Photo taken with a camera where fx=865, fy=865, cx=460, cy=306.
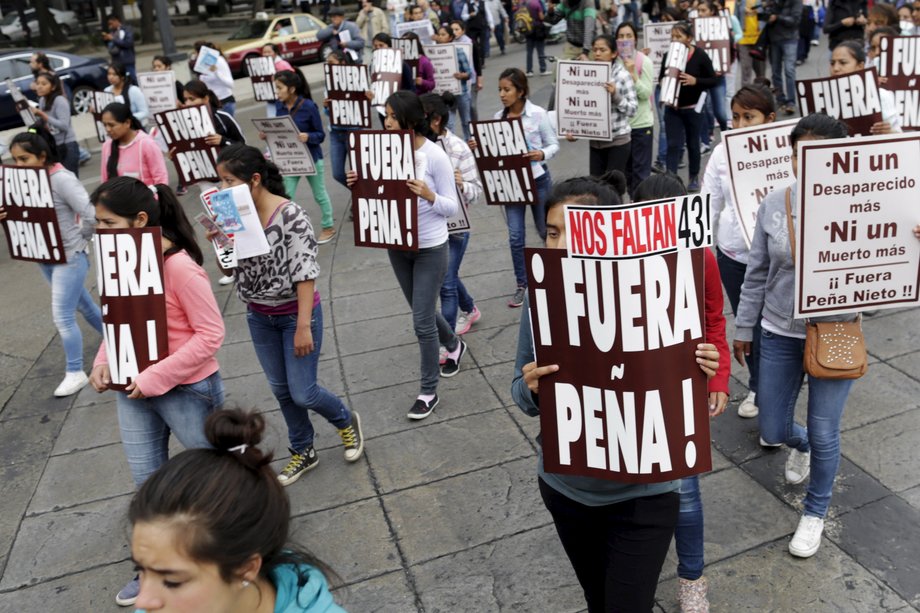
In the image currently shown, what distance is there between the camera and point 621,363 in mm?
2367

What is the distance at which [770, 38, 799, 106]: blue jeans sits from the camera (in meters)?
11.5

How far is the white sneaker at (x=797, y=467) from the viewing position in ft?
13.7

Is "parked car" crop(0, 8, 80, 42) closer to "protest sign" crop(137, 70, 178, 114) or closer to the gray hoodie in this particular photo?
"protest sign" crop(137, 70, 178, 114)

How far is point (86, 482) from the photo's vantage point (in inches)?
198

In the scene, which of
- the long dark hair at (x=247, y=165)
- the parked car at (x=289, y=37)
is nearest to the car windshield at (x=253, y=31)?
the parked car at (x=289, y=37)

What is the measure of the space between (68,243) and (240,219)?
7.86 feet

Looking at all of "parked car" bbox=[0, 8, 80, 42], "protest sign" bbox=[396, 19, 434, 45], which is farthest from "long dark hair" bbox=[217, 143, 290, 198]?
"parked car" bbox=[0, 8, 80, 42]

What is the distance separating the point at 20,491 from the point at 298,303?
2.23 meters

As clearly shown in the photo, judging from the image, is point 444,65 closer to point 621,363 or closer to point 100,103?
point 100,103

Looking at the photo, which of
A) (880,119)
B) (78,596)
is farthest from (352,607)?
(880,119)

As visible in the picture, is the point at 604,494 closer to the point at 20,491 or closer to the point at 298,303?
the point at 298,303

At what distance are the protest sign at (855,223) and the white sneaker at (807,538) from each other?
0.94 m

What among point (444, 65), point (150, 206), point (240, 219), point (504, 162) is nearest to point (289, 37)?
point (444, 65)

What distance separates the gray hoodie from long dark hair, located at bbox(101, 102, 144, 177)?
16.1 feet
